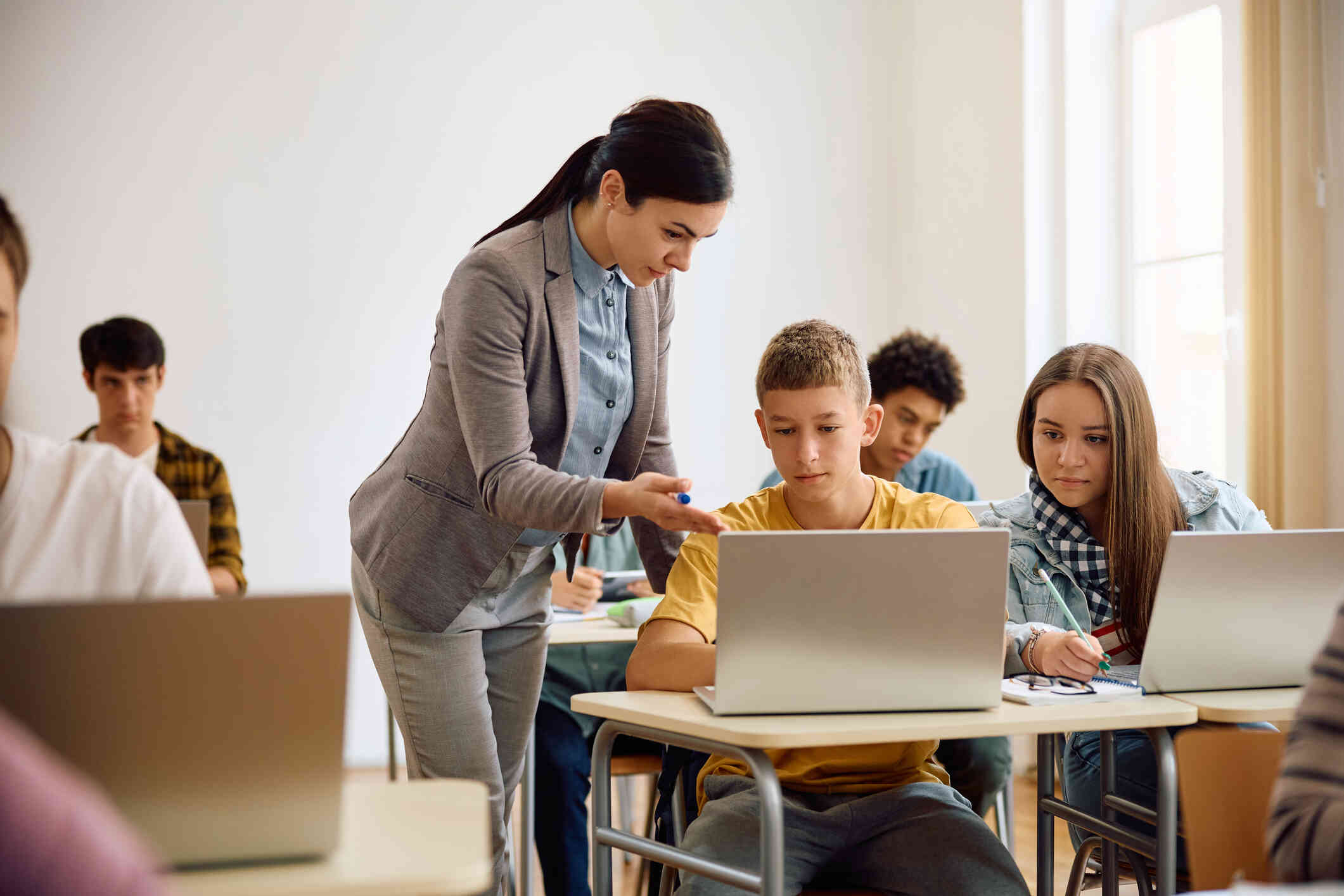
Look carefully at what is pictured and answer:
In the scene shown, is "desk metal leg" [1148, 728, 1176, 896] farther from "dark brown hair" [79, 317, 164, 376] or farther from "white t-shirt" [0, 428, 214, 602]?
"dark brown hair" [79, 317, 164, 376]

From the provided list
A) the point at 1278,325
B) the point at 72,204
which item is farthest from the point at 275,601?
the point at 72,204

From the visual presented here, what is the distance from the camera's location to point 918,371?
3059 millimetres

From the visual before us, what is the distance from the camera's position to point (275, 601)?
0.78 metres

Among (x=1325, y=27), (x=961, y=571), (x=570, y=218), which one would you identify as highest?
(x=1325, y=27)

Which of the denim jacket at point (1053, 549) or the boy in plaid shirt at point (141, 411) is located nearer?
the denim jacket at point (1053, 549)

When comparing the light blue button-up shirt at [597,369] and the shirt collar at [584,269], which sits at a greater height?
the shirt collar at [584,269]

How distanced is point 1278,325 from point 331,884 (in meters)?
3.00

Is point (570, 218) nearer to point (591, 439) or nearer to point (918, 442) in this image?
point (591, 439)

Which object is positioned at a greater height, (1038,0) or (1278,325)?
(1038,0)

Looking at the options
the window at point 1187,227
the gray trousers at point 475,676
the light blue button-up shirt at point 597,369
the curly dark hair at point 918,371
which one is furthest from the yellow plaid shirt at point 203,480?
the window at point 1187,227

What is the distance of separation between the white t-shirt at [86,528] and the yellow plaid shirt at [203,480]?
151 cm

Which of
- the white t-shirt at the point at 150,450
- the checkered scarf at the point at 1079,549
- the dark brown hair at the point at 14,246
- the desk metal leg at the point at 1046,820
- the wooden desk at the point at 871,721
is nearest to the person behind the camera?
the dark brown hair at the point at 14,246

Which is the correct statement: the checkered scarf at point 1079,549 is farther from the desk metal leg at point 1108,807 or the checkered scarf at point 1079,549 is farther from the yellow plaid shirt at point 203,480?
the yellow plaid shirt at point 203,480

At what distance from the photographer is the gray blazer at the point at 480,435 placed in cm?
151
